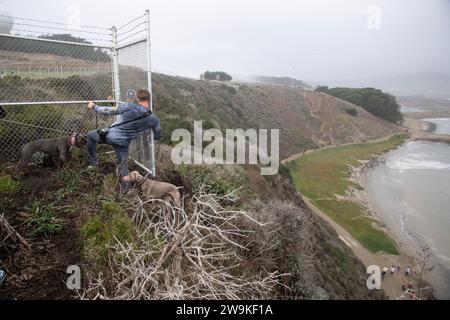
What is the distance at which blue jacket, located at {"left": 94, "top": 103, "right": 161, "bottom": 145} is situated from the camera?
16.8 ft

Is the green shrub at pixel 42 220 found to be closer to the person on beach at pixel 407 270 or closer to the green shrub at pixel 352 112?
the person on beach at pixel 407 270

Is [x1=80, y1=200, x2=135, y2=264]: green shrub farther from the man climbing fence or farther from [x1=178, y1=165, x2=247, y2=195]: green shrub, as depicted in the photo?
[x1=178, y1=165, x2=247, y2=195]: green shrub

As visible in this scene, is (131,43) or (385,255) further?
Result: (385,255)

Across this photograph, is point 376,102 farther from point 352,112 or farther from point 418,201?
point 418,201

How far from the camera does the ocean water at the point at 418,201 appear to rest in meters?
20.7

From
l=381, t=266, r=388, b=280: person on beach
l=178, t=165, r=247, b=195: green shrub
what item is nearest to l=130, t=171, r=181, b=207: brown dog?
l=178, t=165, r=247, b=195: green shrub

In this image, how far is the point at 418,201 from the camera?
30797 mm

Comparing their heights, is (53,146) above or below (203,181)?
above

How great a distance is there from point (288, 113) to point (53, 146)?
55.3m

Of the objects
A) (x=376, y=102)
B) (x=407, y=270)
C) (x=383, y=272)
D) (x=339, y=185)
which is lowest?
(x=407, y=270)

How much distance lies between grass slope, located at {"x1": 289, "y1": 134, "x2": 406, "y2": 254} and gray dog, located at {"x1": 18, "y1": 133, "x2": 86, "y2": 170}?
18819 millimetres

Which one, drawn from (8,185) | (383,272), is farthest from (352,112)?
(8,185)
